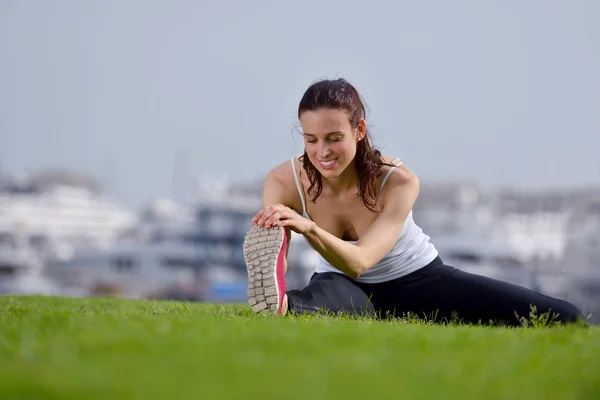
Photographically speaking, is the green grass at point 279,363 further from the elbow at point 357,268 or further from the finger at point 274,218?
the elbow at point 357,268

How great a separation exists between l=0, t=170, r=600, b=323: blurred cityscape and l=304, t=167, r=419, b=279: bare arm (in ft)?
180

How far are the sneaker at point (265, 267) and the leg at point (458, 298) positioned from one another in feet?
3.83

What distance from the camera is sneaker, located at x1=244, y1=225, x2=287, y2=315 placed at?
481 cm

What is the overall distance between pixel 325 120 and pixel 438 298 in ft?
5.02

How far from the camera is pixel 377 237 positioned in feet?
17.1

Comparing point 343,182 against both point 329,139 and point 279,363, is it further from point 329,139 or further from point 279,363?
point 279,363

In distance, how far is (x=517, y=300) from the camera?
5578 mm

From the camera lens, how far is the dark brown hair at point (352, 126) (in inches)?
207

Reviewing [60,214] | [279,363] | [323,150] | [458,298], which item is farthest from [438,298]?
[60,214]

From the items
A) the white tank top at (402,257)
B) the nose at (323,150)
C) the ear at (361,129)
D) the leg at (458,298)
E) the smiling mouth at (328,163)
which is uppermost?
the ear at (361,129)

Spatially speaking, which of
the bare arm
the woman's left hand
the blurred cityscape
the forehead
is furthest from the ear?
the blurred cityscape

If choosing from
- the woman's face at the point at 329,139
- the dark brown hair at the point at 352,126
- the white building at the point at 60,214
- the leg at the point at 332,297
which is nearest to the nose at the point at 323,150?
the woman's face at the point at 329,139

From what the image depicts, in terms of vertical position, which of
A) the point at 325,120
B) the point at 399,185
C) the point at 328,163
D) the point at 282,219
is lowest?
the point at 282,219

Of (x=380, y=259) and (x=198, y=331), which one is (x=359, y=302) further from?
(x=198, y=331)
